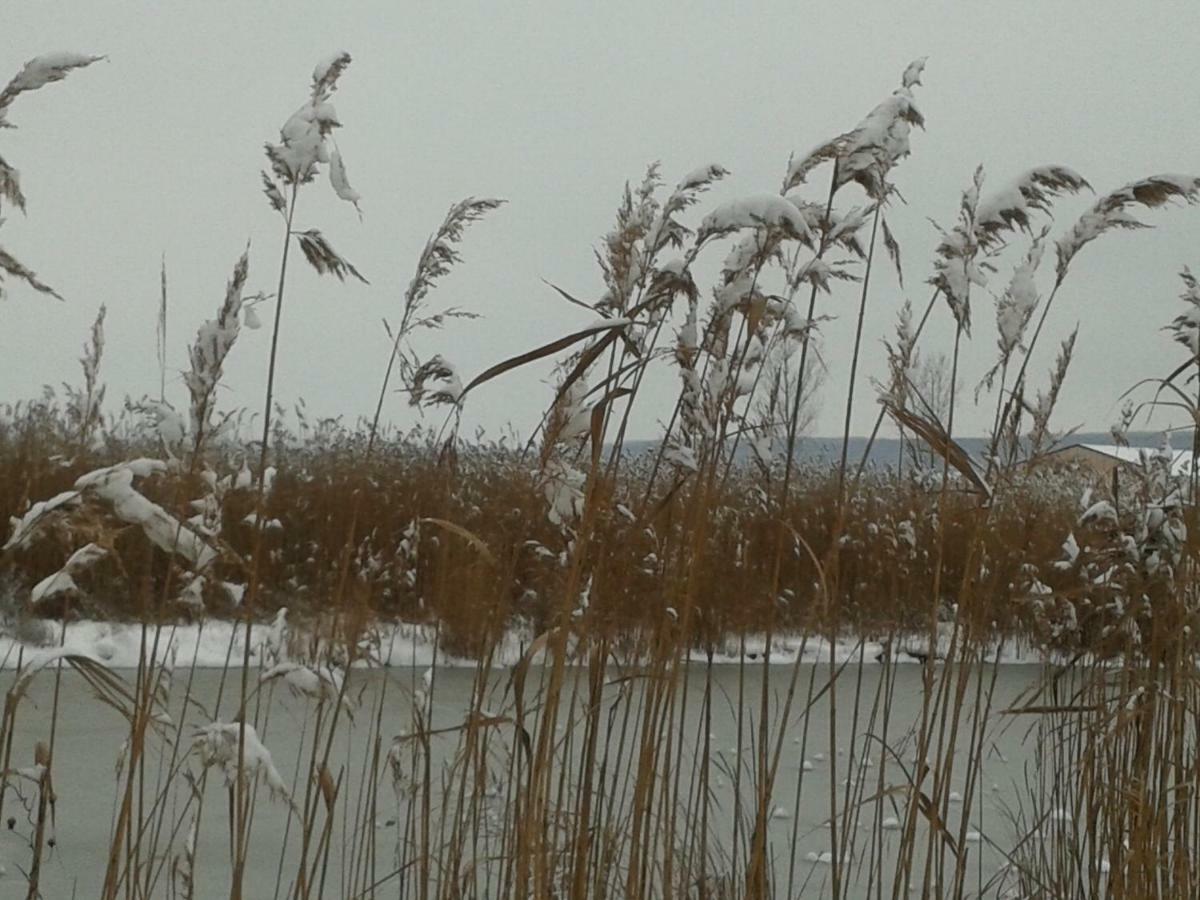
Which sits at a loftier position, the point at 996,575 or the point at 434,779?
the point at 996,575

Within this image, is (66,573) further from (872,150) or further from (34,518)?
(872,150)

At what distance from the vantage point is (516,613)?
6.16 m

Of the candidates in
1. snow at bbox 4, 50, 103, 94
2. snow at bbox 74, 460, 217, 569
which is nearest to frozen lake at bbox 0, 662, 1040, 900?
snow at bbox 74, 460, 217, 569

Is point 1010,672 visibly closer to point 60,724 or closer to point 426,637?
point 426,637

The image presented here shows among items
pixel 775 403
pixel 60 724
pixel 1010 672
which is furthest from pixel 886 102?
pixel 1010 672

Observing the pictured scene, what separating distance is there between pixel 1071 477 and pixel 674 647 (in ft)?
33.0

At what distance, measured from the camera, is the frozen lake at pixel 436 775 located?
104 inches

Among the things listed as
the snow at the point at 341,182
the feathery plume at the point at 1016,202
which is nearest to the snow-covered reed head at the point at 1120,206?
the feathery plume at the point at 1016,202

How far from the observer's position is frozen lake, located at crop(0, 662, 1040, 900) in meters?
2.64

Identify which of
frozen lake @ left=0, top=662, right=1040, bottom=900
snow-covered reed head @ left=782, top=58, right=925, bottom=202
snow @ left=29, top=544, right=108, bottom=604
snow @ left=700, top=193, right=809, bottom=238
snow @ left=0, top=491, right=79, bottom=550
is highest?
snow-covered reed head @ left=782, top=58, right=925, bottom=202

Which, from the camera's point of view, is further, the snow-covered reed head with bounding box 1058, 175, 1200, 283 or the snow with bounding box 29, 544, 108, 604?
the snow-covered reed head with bounding box 1058, 175, 1200, 283

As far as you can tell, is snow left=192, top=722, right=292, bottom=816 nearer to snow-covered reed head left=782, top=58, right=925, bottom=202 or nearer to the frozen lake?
the frozen lake

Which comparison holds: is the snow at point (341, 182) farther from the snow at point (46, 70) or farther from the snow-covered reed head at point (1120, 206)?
the snow-covered reed head at point (1120, 206)

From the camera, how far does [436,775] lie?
383cm
